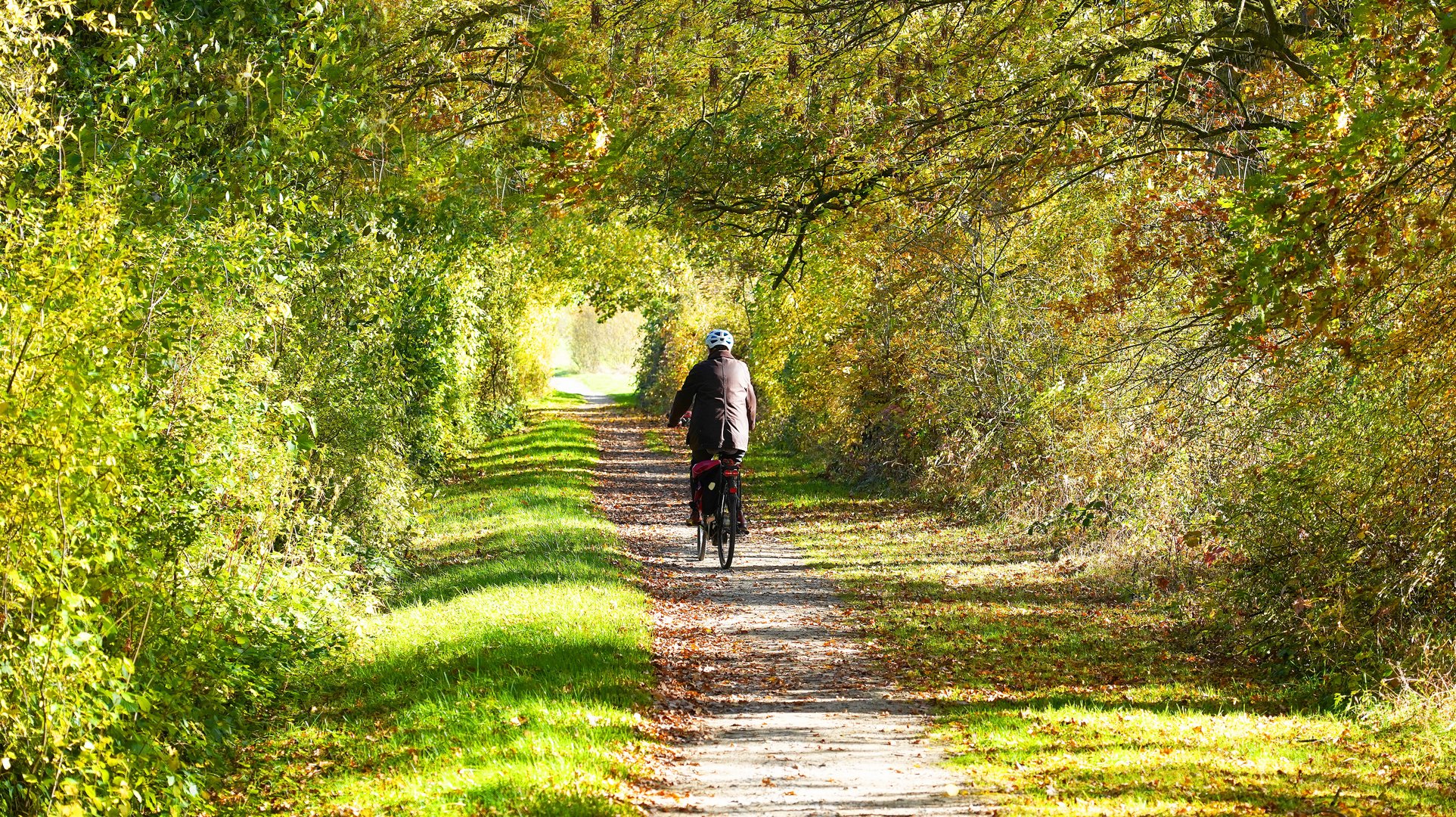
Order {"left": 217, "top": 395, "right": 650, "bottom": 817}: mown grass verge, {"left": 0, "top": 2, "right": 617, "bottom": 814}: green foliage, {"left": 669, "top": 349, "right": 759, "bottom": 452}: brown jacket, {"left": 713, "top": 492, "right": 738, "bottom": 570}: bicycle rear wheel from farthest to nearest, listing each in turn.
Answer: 1. {"left": 713, "top": 492, "right": 738, "bottom": 570}: bicycle rear wheel
2. {"left": 669, "top": 349, "right": 759, "bottom": 452}: brown jacket
3. {"left": 217, "top": 395, "right": 650, "bottom": 817}: mown grass verge
4. {"left": 0, "top": 2, "right": 617, "bottom": 814}: green foliage

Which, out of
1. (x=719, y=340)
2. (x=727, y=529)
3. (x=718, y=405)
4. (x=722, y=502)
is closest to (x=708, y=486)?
(x=722, y=502)

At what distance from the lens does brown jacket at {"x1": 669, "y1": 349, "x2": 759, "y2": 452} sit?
13.3 meters

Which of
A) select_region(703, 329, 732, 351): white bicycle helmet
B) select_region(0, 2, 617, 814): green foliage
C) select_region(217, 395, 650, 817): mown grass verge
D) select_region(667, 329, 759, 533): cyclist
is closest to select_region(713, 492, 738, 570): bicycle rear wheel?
select_region(667, 329, 759, 533): cyclist

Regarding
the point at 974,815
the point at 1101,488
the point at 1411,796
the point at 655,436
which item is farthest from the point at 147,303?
the point at 655,436

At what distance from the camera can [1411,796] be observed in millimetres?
6203

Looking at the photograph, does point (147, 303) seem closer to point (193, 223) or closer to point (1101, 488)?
point (193, 223)

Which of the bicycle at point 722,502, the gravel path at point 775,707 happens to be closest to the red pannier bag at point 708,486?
the bicycle at point 722,502

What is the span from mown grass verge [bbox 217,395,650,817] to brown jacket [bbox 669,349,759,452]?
1.76m

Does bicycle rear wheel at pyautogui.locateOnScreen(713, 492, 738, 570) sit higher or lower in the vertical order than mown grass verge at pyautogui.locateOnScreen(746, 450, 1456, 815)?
higher

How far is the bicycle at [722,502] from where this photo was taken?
43.9ft

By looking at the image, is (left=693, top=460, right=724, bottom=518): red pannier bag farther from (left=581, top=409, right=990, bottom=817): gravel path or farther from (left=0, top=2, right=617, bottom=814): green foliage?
(left=0, top=2, right=617, bottom=814): green foliage

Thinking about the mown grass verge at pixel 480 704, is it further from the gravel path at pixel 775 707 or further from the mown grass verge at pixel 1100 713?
the mown grass verge at pixel 1100 713

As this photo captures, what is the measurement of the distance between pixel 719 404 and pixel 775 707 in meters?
5.42

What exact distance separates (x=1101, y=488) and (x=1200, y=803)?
27.0 feet
